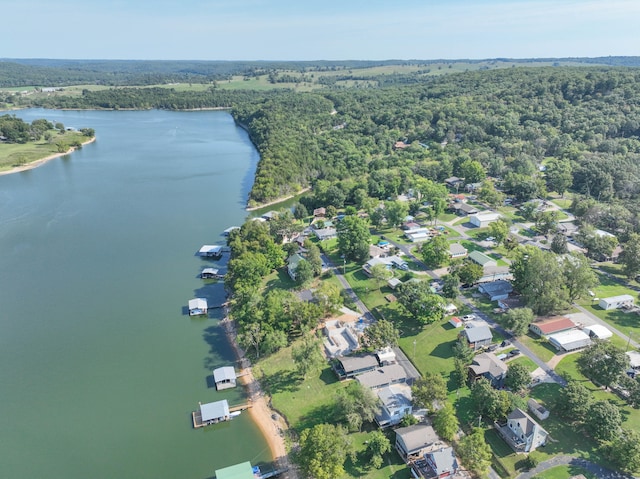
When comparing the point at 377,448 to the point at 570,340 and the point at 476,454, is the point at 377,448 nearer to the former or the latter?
the point at 476,454

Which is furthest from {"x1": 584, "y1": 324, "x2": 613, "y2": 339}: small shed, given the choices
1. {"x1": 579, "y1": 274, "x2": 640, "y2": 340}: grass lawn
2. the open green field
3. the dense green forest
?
the open green field

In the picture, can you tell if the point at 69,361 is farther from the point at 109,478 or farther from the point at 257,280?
the point at 257,280

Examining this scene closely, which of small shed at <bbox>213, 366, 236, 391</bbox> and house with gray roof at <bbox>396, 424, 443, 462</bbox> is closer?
house with gray roof at <bbox>396, 424, 443, 462</bbox>

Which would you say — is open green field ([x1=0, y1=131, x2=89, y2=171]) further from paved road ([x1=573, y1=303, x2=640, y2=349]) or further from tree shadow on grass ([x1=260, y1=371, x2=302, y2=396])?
paved road ([x1=573, y1=303, x2=640, y2=349])

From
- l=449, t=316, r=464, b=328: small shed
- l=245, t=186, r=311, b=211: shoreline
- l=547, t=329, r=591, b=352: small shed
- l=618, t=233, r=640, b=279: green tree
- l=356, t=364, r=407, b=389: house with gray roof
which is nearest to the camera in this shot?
l=356, t=364, r=407, b=389: house with gray roof

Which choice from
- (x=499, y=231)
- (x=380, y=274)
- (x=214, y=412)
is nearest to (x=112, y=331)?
(x=214, y=412)

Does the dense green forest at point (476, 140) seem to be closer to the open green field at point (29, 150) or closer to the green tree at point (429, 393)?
the green tree at point (429, 393)

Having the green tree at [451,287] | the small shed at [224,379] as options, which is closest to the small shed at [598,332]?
the green tree at [451,287]
